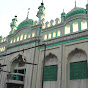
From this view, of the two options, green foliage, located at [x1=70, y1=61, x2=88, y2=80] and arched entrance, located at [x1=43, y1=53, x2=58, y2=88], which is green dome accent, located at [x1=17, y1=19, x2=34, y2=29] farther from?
green foliage, located at [x1=70, y1=61, x2=88, y2=80]

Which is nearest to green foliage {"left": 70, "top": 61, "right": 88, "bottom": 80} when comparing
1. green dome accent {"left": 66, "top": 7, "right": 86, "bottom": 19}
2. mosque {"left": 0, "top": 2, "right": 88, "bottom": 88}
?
mosque {"left": 0, "top": 2, "right": 88, "bottom": 88}

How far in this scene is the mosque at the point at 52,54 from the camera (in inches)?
550

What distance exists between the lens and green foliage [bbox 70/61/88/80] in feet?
44.1

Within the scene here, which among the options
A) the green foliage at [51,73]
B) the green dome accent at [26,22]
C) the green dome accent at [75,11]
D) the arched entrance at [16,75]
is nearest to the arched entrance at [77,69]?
the green foliage at [51,73]

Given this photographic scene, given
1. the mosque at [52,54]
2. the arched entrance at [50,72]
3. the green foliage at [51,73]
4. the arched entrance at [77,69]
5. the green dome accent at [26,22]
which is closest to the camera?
the arched entrance at [77,69]

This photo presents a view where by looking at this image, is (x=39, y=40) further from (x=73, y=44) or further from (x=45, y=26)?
(x=73, y=44)

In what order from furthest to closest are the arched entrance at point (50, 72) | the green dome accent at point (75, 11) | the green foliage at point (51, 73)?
the green dome accent at point (75, 11) < the green foliage at point (51, 73) < the arched entrance at point (50, 72)

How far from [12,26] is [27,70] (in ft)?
27.9

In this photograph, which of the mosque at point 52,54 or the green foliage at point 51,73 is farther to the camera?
the green foliage at point 51,73

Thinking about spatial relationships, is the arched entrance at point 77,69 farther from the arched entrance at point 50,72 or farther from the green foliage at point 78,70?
the arched entrance at point 50,72

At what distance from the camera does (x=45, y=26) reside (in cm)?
1820

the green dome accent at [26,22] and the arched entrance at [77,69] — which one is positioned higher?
the green dome accent at [26,22]

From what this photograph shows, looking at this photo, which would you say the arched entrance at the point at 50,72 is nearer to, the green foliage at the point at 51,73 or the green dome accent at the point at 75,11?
the green foliage at the point at 51,73

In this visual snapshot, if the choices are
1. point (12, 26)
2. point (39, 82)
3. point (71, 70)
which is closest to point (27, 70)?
point (39, 82)
